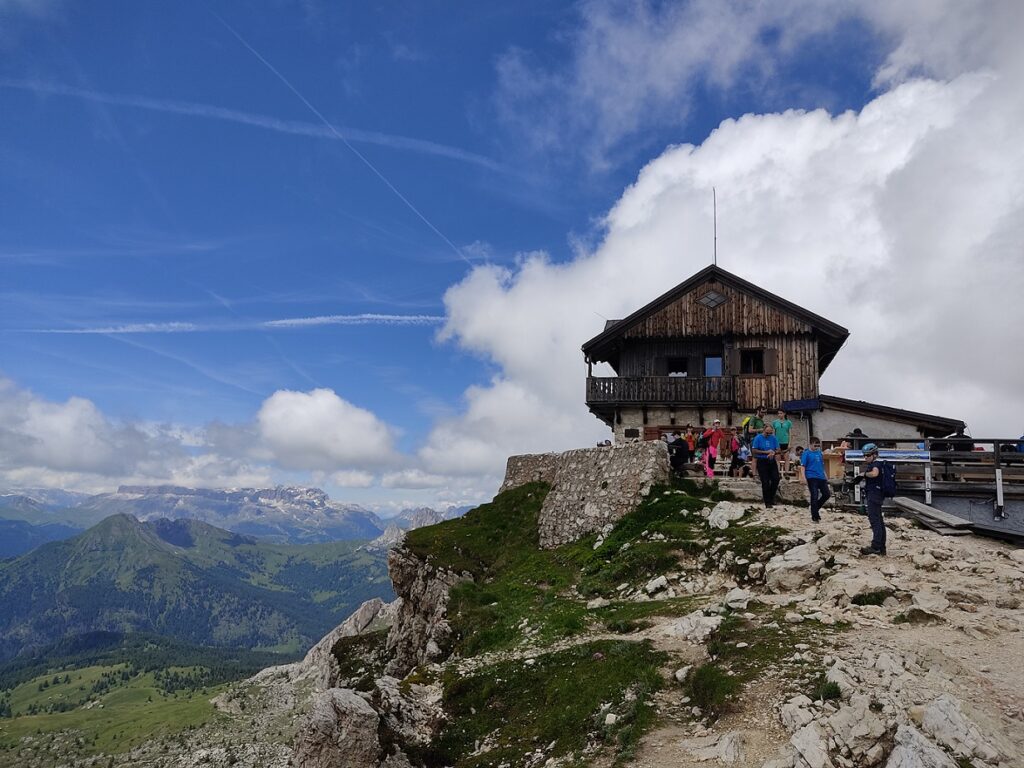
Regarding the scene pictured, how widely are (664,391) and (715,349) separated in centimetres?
469

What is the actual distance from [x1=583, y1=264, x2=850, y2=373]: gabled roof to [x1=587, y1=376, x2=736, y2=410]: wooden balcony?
3363 mm

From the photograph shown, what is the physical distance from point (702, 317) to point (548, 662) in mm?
28597

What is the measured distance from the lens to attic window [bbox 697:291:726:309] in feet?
124

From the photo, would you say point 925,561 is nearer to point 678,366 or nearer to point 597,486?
point 597,486

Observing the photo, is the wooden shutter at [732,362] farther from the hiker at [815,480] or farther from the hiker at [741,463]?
the hiker at [815,480]

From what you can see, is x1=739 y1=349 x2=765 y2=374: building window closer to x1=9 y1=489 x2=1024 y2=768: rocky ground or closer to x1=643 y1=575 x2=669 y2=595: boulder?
x1=9 y1=489 x2=1024 y2=768: rocky ground

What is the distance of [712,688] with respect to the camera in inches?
402

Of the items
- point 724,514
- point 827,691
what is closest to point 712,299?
point 724,514

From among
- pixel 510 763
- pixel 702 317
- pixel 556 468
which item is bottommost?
pixel 510 763

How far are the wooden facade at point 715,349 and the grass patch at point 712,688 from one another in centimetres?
2684

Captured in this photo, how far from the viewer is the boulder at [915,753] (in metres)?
7.26

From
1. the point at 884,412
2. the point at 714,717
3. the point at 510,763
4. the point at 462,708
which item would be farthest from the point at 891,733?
the point at 884,412

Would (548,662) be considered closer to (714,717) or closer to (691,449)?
(714,717)

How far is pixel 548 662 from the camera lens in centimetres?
1390
